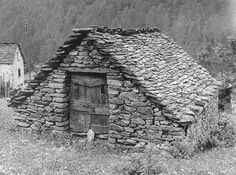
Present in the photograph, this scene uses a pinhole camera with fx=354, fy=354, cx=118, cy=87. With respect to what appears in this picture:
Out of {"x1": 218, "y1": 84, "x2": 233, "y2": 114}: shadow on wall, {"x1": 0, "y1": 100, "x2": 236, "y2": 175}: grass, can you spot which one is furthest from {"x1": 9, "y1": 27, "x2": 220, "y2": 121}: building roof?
{"x1": 218, "y1": 84, "x2": 233, "y2": 114}: shadow on wall

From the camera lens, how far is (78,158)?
8.78 m

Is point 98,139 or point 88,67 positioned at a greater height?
point 88,67

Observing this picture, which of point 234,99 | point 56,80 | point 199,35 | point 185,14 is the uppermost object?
point 185,14

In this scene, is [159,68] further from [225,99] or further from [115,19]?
[115,19]

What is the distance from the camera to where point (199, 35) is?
47.1m

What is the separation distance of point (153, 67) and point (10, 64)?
24498 millimetres

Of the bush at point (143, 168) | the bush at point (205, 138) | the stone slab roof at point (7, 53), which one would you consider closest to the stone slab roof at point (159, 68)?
the bush at point (205, 138)

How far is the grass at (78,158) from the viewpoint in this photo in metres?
7.60

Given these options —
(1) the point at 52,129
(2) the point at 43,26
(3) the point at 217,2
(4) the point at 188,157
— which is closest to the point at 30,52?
(2) the point at 43,26

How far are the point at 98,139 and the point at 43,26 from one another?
4880 centimetres

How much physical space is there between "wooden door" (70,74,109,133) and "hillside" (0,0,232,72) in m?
32.5

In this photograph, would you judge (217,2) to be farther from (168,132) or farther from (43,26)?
(168,132)

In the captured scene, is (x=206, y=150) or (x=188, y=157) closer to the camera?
(x=188, y=157)

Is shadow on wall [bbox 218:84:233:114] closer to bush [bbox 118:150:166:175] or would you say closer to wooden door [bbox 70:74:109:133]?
wooden door [bbox 70:74:109:133]
